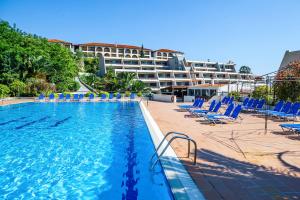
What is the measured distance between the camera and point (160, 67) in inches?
2862

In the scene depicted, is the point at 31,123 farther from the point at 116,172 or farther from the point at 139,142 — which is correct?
the point at 116,172

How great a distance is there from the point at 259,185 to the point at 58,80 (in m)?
36.8

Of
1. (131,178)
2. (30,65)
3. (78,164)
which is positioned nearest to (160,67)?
(30,65)

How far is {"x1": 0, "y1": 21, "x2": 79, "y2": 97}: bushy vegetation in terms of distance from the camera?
32.1 m

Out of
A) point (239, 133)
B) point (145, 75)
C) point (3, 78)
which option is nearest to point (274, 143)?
point (239, 133)

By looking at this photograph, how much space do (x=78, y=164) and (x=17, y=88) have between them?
92.2 feet

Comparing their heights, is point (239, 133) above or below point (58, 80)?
below

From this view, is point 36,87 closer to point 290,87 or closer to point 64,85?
point 64,85

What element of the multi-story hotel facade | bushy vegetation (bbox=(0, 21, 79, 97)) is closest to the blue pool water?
bushy vegetation (bbox=(0, 21, 79, 97))

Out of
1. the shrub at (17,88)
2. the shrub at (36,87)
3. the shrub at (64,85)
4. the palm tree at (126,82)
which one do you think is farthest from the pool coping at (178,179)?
the palm tree at (126,82)

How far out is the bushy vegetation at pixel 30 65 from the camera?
32.1m

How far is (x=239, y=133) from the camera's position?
948 centimetres

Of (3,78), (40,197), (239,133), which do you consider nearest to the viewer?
(40,197)

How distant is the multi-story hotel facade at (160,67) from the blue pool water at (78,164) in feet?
140
